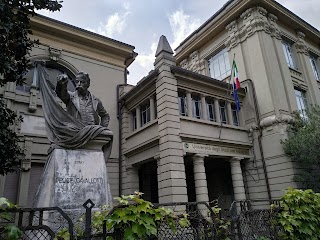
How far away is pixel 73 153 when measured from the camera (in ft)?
15.1

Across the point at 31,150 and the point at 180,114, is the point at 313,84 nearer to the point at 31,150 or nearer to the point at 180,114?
the point at 180,114

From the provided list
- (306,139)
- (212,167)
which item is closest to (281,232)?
(306,139)

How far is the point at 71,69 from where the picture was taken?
52.4 ft

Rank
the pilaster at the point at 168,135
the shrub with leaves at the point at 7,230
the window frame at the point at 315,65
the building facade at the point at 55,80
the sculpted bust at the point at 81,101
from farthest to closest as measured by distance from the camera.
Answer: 1. the window frame at the point at 315,65
2. the building facade at the point at 55,80
3. the pilaster at the point at 168,135
4. the sculpted bust at the point at 81,101
5. the shrub with leaves at the point at 7,230

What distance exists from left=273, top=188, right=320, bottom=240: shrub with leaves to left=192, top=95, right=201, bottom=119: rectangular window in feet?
31.4

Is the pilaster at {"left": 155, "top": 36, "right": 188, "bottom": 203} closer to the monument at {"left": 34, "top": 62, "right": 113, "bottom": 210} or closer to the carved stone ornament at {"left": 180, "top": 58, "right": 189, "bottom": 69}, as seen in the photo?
the monument at {"left": 34, "top": 62, "right": 113, "bottom": 210}

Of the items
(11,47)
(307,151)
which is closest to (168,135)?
(307,151)

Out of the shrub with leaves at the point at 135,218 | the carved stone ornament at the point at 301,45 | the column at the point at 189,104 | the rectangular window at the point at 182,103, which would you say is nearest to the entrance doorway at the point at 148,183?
the rectangular window at the point at 182,103

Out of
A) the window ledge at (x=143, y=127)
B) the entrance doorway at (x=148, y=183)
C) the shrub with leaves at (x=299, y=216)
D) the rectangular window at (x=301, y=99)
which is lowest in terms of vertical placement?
the shrub with leaves at (x=299, y=216)

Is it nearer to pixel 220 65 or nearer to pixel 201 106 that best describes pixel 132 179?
pixel 201 106

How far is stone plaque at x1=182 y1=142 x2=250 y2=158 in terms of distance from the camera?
12.8 m

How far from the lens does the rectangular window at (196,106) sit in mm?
14481

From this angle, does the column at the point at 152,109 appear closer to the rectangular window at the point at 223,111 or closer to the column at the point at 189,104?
the column at the point at 189,104

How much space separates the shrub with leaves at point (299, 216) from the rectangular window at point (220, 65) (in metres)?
14.6
